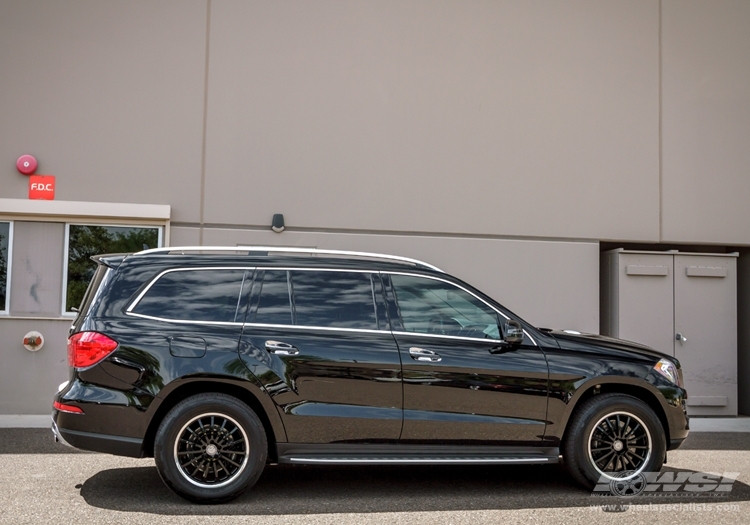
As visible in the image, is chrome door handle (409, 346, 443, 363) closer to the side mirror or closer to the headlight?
the side mirror

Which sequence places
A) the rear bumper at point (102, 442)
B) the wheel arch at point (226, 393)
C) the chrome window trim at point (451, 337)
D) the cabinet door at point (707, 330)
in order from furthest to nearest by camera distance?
the cabinet door at point (707, 330), the chrome window trim at point (451, 337), the wheel arch at point (226, 393), the rear bumper at point (102, 442)

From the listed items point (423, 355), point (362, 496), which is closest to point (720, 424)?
point (423, 355)

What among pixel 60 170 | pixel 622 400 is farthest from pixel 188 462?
pixel 60 170

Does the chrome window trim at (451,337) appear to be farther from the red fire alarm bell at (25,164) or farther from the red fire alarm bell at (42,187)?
the red fire alarm bell at (25,164)

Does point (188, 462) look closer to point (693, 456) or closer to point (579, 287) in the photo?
point (693, 456)

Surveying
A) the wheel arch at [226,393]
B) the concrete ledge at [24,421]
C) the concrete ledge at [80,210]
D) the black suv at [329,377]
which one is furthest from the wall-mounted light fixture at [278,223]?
the wheel arch at [226,393]

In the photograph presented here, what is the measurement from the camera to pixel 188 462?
5.78 meters

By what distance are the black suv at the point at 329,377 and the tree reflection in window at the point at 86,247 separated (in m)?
4.17

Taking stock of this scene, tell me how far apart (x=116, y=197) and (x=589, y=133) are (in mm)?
6416

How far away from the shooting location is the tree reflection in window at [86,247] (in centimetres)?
1019

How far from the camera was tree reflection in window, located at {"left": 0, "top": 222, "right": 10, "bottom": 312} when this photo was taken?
10.1 m

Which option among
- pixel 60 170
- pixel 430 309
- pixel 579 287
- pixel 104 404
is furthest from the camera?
pixel 579 287

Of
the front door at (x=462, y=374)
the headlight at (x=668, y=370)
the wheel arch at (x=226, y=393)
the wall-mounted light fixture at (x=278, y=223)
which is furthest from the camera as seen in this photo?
the wall-mounted light fixture at (x=278, y=223)

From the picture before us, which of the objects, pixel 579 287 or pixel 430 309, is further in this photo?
pixel 579 287
